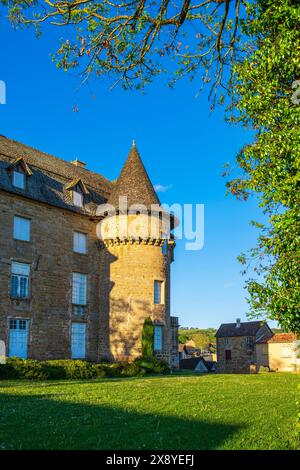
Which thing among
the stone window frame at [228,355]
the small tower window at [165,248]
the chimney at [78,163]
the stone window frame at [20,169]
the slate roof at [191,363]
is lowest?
the slate roof at [191,363]

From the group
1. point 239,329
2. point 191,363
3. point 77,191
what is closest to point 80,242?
point 77,191

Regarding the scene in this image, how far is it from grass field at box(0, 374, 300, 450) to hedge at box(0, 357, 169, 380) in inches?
235

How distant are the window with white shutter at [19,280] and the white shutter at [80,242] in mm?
4108

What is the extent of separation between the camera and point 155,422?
31.3 feet

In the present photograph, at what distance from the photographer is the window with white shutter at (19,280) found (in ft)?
85.9

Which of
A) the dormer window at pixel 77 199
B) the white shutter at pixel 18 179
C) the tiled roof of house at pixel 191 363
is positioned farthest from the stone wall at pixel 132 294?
the tiled roof of house at pixel 191 363

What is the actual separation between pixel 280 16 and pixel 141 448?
8915 millimetres

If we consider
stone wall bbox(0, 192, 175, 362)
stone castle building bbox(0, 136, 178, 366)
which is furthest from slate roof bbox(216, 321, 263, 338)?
stone wall bbox(0, 192, 175, 362)

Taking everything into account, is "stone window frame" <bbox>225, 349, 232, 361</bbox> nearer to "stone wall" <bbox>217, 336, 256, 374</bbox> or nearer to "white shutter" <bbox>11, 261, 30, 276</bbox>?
"stone wall" <bbox>217, 336, 256, 374</bbox>

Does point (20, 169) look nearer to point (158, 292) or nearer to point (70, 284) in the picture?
point (70, 284)

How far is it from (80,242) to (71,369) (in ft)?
32.8

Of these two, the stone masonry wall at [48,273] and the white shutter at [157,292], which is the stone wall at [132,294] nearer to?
the white shutter at [157,292]
